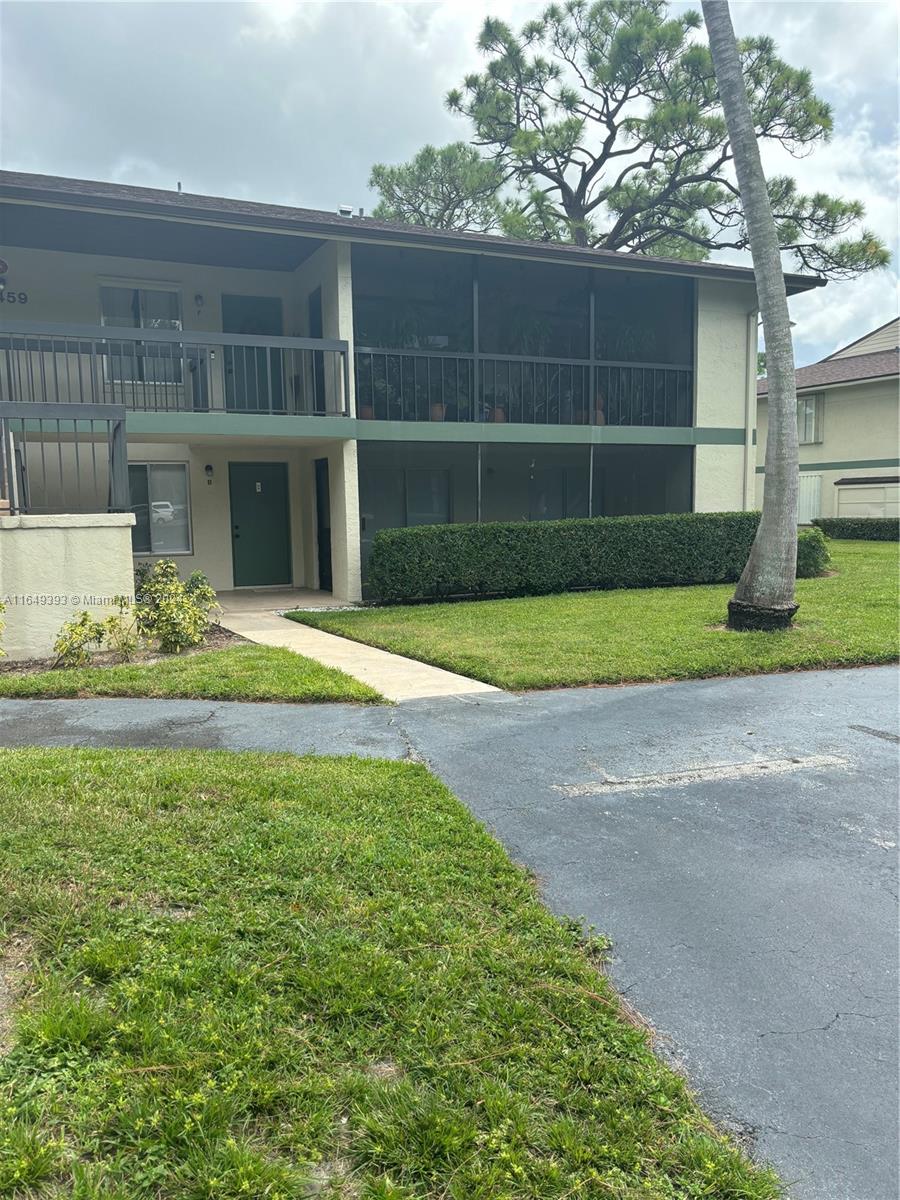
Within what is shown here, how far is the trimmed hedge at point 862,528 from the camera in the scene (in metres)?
22.6

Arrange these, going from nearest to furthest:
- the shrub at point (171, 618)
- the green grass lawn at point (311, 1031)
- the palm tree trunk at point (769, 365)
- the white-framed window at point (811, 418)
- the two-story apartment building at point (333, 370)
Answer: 1. the green grass lawn at point (311, 1031)
2. the shrub at point (171, 618)
3. the palm tree trunk at point (769, 365)
4. the two-story apartment building at point (333, 370)
5. the white-framed window at point (811, 418)

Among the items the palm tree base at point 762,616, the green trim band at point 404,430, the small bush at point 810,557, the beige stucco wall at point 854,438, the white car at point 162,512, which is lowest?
the palm tree base at point 762,616

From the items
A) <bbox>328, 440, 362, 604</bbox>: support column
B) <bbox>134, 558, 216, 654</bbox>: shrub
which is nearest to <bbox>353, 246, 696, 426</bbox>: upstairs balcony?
<bbox>328, 440, 362, 604</bbox>: support column

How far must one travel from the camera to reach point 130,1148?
2.07m

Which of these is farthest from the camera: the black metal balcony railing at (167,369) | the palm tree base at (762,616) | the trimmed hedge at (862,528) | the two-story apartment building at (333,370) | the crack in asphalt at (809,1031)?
the trimmed hedge at (862,528)

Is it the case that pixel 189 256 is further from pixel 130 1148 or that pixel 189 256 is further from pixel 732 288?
pixel 130 1148

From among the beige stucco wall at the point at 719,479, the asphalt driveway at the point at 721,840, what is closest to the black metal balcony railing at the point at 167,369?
the asphalt driveway at the point at 721,840

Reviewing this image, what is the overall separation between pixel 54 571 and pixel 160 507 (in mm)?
6637

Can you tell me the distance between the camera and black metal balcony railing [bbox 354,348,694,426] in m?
14.4

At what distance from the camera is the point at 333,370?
13602 millimetres

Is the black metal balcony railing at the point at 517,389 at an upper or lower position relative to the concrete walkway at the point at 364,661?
upper

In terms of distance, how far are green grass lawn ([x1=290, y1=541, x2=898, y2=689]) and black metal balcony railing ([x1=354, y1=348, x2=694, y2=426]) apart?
13.2ft

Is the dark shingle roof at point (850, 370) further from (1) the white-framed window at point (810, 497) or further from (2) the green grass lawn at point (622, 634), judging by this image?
(2) the green grass lawn at point (622, 634)

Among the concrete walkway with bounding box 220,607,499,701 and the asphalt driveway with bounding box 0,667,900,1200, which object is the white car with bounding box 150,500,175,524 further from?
the asphalt driveway with bounding box 0,667,900,1200
